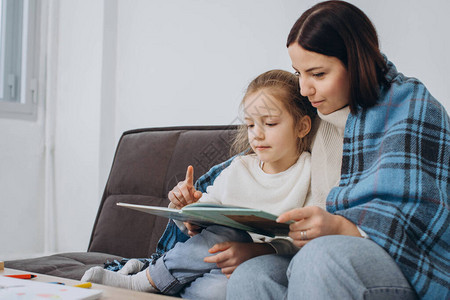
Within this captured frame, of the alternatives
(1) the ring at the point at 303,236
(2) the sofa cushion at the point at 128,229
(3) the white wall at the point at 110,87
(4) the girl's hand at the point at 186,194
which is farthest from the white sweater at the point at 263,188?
(3) the white wall at the point at 110,87

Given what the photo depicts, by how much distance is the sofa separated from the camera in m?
1.60

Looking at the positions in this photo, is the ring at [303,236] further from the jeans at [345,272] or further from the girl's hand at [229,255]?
the girl's hand at [229,255]

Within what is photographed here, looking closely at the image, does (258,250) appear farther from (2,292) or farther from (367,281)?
(2,292)

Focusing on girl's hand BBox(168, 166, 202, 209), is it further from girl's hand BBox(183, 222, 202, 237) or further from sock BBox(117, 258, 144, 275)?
sock BBox(117, 258, 144, 275)

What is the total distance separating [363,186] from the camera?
0.88m

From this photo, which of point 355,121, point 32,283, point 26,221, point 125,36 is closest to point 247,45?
point 125,36

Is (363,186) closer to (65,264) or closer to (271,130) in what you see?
(271,130)

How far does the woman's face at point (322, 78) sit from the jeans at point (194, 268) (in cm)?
37

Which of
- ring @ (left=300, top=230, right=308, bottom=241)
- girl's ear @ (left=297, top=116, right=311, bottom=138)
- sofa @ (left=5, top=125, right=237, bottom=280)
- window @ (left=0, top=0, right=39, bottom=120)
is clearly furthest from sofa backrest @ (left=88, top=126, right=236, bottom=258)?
window @ (left=0, top=0, right=39, bottom=120)

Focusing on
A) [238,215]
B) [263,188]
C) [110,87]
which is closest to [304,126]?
[263,188]

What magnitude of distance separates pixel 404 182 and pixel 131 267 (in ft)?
2.61

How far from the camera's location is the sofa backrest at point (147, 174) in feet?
5.34

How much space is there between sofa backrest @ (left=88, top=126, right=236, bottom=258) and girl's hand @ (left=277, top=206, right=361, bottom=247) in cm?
74

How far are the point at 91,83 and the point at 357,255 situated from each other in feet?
7.42
